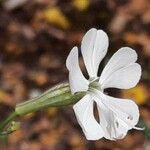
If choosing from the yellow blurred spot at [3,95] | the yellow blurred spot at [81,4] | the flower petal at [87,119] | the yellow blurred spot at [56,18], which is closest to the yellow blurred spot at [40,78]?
the yellow blurred spot at [3,95]

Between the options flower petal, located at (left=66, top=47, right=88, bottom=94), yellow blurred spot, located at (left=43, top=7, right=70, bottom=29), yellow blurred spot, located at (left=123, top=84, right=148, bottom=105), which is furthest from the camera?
yellow blurred spot, located at (left=43, top=7, right=70, bottom=29)

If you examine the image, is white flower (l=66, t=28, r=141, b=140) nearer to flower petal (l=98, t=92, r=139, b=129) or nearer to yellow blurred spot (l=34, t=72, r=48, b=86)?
flower petal (l=98, t=92, r=139, b=129)

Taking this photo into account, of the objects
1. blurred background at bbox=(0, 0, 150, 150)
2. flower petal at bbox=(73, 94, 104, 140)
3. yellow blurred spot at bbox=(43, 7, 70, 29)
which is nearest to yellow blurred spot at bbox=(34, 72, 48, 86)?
blurred background at bbox=(0, 0, 150, 150)

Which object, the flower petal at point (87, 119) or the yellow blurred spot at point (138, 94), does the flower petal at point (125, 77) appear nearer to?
the flower petal at point (87, 119)

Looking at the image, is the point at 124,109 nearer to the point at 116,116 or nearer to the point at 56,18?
the point at 116,116

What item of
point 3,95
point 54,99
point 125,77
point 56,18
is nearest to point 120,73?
point 125,77

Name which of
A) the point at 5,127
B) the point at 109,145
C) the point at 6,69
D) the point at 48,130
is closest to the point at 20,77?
the point at 6,69
